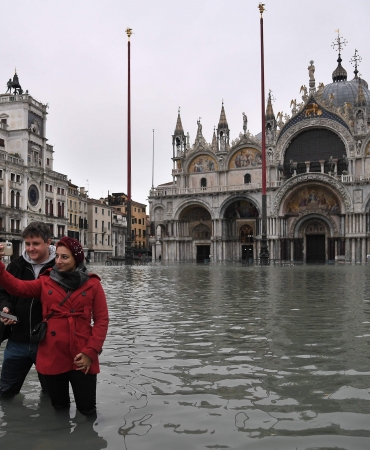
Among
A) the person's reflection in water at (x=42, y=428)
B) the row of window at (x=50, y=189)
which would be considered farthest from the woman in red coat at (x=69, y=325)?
the row of window at (x=50, y=189)

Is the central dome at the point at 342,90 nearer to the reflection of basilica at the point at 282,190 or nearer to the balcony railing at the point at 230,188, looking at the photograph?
the reflection of basilica at the point at 282,190

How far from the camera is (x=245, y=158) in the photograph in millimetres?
58781

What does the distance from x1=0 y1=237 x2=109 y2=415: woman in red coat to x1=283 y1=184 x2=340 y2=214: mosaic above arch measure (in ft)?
168

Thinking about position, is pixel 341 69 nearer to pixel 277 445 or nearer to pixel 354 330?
pixel 354 330

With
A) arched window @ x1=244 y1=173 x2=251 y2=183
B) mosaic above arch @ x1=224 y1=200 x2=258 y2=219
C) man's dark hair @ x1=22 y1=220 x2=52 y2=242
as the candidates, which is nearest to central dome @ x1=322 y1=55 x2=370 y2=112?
arched window @ x1=244 y1=173 x2=251 y2=183

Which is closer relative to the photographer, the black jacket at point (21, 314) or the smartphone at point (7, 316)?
the smartphone at point (7, 316)

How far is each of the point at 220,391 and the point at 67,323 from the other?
6.02ft

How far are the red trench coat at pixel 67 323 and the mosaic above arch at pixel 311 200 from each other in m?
51.3

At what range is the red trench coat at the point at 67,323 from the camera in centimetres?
435

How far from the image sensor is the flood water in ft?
13.4

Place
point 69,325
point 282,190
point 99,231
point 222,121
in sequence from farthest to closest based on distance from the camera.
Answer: point 99,231
point 222,121
point 282,190
point 69,325

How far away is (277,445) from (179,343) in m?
4.11

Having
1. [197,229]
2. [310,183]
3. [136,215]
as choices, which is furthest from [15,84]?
[136,215]

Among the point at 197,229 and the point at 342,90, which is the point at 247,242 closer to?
the point at 197,229
